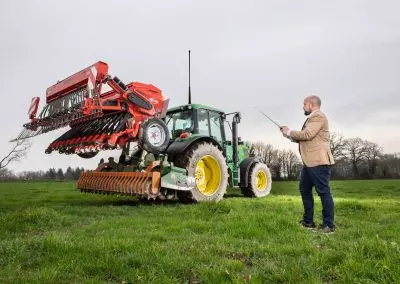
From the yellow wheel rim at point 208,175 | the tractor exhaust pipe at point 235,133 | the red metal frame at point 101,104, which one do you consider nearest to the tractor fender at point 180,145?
the yellow wheel rim at point 208,175

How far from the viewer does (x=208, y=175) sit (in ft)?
33.6

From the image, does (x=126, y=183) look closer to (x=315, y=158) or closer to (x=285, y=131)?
(x=285, y=131)

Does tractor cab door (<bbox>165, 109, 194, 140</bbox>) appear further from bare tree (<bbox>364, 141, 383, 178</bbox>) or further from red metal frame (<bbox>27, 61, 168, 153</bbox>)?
bare tree (<bbox>364, 141, 383, 178</bbox>)

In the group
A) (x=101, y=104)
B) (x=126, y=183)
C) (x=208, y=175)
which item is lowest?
(x=126, y=183)

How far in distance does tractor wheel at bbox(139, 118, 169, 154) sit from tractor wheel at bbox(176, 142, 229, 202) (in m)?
0.64

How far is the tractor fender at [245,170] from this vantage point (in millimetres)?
12156

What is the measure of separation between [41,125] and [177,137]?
12.0 ft

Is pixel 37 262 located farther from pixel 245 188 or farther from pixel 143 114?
pixel 245 188

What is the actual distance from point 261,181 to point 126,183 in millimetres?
6210

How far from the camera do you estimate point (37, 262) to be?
150 inches

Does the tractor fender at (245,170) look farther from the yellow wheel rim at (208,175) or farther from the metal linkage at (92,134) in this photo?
the metal linkage at (92,134)

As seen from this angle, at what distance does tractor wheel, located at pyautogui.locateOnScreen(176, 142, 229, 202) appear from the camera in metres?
9.14

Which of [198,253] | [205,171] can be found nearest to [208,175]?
[205,171]

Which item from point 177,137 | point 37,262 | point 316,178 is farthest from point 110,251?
point 177,137
